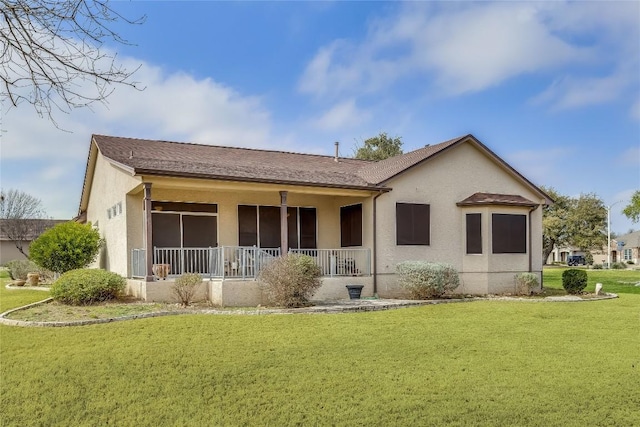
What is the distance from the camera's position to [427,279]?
1459 centimetres

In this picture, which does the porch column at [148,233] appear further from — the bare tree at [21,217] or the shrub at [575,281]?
the bare tree at [21,217]

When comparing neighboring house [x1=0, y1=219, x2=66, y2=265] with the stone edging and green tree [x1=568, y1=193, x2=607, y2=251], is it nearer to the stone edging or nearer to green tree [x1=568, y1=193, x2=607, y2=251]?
the stone edging

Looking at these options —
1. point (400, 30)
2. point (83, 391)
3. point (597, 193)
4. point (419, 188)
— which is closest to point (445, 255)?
point (419, 188)

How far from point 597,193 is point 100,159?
53.6m

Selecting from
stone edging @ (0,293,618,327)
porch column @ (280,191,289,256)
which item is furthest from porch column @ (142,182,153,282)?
porch column @ (280,191,289,256)

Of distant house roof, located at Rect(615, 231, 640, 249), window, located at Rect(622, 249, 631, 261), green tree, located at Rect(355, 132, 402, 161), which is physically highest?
green tree, located at Rect(355, 132, 402, 161)

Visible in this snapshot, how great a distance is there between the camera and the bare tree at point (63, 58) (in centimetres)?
491

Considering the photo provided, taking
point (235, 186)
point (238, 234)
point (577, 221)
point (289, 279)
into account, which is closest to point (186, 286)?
point (289, 279)

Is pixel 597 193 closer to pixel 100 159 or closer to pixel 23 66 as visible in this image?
pixel 100 159

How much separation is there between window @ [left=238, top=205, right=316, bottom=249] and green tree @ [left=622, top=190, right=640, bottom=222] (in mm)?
34864

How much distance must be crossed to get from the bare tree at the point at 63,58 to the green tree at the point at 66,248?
14.1m

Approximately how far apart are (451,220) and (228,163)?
7.69 metres

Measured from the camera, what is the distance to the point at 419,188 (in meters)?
16.8

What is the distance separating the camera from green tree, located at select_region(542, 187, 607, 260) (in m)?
53.9
